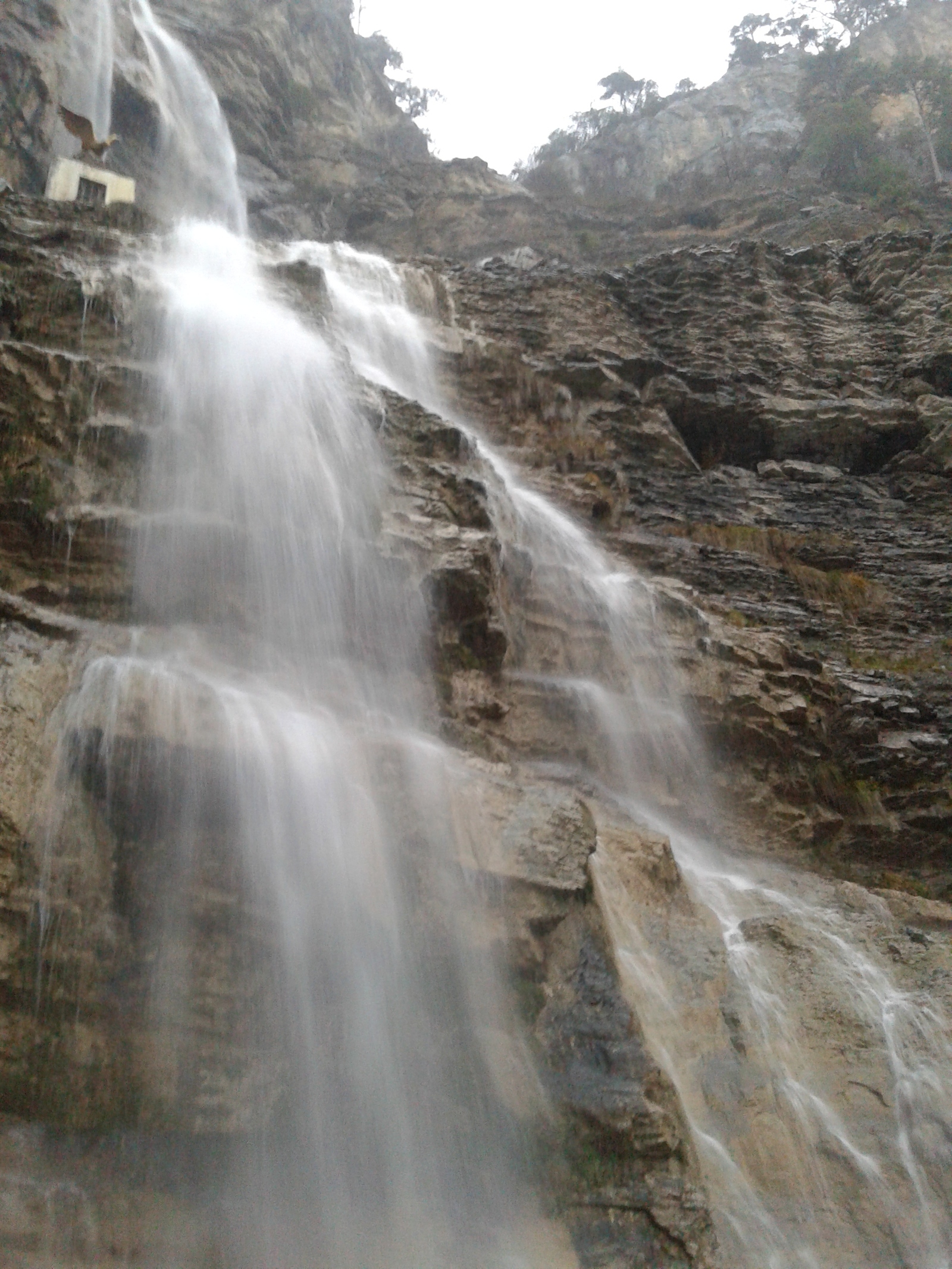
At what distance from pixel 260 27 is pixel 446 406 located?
22.8 metres

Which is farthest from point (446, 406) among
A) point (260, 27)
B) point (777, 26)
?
point (777, 26)

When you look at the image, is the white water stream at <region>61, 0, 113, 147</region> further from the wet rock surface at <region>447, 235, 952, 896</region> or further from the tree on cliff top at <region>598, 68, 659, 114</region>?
the tree on cliff top at <region>598, 68, 659, 114</region>

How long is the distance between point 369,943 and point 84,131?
1974 centimetres

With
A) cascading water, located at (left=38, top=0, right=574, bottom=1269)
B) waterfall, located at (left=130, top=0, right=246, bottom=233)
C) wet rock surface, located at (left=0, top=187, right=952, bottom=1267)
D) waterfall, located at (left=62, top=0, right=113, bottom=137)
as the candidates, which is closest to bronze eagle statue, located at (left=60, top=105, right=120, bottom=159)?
waterfall, located at (left=62, top=0, right=113, bottom=137)

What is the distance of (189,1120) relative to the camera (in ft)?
15.5

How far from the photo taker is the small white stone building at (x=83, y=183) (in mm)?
18641

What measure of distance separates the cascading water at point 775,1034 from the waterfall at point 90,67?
17687mm

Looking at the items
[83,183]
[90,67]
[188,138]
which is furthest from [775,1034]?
[188,138]

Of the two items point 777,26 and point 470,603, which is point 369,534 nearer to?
point 470,603

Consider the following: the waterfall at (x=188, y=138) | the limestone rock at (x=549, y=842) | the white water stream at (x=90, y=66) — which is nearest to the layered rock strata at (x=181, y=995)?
the limestone rock at (x=549, y=842)

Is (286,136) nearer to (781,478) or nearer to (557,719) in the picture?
(781,478)

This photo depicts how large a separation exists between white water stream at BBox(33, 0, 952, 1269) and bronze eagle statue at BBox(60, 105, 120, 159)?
1393cm

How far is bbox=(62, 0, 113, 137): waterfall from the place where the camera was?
788 inches

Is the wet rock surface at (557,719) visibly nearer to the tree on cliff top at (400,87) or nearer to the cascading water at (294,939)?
the cascading water at (294,939)
